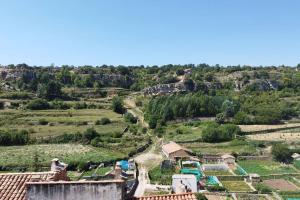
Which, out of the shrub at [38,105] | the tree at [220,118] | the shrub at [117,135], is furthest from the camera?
the shrub at [38,105]

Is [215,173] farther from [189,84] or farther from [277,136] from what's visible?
[189,84]

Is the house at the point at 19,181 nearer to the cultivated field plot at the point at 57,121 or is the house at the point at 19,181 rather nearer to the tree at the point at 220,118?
the cultivated field plot at the point at 57,121

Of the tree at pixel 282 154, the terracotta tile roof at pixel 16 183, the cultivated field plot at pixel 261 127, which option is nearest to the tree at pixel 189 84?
the cultivated field plot at pixel 261 127

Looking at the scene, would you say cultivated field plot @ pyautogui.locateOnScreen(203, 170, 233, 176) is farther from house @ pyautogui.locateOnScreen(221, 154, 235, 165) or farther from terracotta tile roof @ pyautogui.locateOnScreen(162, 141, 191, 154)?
terracotta tile roof @ pyautogui.locateOnScreen(162, 141, 191, 154)

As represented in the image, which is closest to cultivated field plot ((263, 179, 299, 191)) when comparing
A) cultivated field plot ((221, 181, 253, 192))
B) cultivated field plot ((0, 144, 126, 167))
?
cultivated field plot ((221, 181, 253, 192))

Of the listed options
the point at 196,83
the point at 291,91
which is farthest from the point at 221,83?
the point at 291,91

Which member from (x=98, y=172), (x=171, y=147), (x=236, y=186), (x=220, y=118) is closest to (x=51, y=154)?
(x=98, y=172)

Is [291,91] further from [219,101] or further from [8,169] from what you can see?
[8,169]
